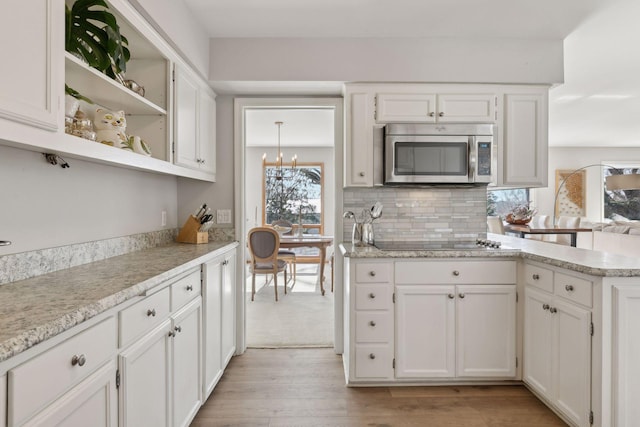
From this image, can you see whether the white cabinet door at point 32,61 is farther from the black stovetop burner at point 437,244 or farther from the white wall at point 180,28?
the black stovetop burner at point 437,244

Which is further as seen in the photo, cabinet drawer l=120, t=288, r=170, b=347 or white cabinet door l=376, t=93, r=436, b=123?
white cabinet door l=376, t=93, r=436, b=123

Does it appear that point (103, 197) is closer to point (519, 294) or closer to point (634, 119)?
point (519, 294)

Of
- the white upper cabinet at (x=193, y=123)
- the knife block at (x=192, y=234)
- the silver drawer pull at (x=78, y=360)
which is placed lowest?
the silver drawer pull at (x=78, y=360)

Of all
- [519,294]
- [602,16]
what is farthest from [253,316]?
[602,16]

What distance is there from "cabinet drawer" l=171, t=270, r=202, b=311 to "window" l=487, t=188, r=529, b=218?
773 cm

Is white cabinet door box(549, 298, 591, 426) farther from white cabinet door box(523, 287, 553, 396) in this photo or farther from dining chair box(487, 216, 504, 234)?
dining chair box(487, 216, 504, 234)

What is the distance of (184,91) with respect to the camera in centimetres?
214

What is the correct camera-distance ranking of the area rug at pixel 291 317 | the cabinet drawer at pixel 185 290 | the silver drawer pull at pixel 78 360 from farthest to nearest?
the area rug at pixel 291 317 → the cabinet drawer at pixel 185 290 → the silver drawer pull at pixel 78 360

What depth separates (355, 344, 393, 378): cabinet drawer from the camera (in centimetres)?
226

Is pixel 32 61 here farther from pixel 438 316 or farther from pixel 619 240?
pixel 619 240

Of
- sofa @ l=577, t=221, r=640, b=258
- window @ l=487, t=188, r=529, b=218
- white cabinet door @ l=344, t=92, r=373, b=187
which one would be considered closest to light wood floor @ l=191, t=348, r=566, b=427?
white cabinet door @ l=344, t=92, r=373, b=187

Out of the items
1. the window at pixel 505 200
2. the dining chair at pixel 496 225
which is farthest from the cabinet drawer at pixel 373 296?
the window at pixel 505 200

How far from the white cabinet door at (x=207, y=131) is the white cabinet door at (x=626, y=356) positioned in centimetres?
252

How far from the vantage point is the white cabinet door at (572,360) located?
5.53 ft
